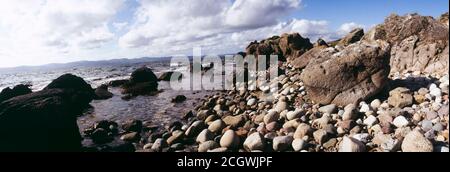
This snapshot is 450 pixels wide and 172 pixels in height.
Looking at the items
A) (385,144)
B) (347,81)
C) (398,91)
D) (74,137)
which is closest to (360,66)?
(347,81)

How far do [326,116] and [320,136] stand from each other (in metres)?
1.30

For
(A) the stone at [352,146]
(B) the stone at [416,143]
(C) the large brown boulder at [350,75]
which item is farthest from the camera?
(C) the large brown boulder at [350,75]

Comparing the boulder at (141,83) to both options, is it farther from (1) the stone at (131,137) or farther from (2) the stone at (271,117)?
(2) the stone at (271,117)

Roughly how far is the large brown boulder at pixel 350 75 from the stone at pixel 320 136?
231cm

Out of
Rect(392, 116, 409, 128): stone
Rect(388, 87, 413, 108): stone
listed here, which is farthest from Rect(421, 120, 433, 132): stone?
Rect(388, 87, 413, 108): stone

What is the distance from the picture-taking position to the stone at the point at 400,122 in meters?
7.45

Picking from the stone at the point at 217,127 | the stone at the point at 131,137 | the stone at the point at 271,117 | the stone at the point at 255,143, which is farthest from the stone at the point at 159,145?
the stone at the point at 271,117

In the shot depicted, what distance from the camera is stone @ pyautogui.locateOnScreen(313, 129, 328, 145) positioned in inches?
297

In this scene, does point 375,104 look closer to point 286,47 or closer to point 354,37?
point 354,37

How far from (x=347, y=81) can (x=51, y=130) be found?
8.16 m

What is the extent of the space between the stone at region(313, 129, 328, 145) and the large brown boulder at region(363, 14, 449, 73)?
5.09 m
